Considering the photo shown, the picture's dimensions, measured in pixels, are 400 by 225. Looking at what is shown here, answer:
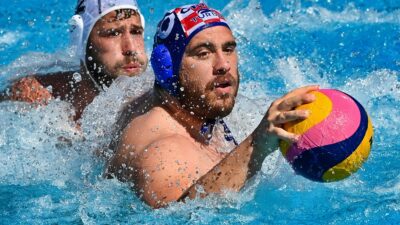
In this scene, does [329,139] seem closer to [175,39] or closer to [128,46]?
[175,39]

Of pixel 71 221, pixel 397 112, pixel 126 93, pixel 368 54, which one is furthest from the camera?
pixel 368 54

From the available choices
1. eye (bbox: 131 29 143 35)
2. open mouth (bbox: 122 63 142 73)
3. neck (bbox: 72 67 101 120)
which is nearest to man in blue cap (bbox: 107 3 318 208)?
A: open mouth (bbox: 122 63 142 73)

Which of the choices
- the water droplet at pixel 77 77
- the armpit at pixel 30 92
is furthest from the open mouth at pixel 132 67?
the armpit at pixel 30 92

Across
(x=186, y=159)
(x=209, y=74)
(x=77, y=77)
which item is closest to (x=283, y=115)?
(x=186, y=159)

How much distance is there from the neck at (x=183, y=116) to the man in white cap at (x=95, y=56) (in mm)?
1229

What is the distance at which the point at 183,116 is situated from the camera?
3.79 m

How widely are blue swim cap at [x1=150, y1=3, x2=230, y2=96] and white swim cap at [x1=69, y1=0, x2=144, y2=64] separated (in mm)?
1472

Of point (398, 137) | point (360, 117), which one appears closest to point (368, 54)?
point (398, 137)

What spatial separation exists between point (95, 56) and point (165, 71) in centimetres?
160

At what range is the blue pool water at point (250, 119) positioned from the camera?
372cm

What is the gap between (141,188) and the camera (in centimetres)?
344

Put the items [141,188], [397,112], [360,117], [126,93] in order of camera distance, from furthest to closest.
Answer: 1. [397,112]
2. [126,93]
3. [141,188]
4. [360,117]

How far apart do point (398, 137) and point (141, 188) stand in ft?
6.61

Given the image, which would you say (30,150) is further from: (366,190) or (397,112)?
(397,112)
